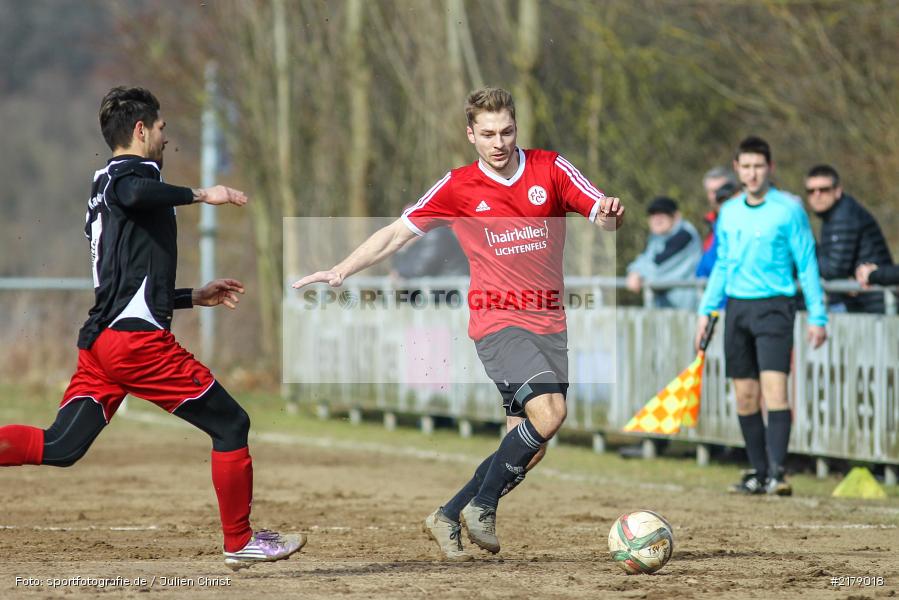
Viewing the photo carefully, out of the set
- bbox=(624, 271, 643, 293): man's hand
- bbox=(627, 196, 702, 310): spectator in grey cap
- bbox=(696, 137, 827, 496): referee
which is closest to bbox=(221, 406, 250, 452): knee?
bbox=(696, 137, 827, 496): referee

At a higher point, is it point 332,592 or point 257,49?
point 257,49

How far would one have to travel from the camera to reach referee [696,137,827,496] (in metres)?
10.7

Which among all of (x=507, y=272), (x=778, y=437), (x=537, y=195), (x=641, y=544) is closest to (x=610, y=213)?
(x=537, y=195)

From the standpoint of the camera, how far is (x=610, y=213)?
742 centimetres

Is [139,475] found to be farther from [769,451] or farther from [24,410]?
[24,410]

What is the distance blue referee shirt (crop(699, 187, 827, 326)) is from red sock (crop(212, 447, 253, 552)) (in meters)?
4.93

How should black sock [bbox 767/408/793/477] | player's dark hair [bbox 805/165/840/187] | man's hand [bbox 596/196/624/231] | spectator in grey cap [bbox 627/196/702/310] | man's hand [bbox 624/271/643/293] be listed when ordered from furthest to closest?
spectator in grey cap [bbox 627/196/702/310], man's hand [bbox 624/271/643/293], player's dark hair [bbox 805/165/840/187], black sock [bbox 767/408/793/477], man's hand [bbox 596/196/624/231]

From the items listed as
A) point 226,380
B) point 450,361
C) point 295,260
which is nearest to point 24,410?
point 226,380

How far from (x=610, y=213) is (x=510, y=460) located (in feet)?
4.41

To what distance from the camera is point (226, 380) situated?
22.8 metres

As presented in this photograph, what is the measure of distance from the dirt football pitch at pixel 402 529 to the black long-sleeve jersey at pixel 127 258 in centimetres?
119

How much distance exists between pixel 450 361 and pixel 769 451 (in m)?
5.39

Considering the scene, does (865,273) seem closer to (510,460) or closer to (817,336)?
(817,336)

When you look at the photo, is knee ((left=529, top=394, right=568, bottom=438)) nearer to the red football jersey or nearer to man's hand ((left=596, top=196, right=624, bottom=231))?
the red football jersey
